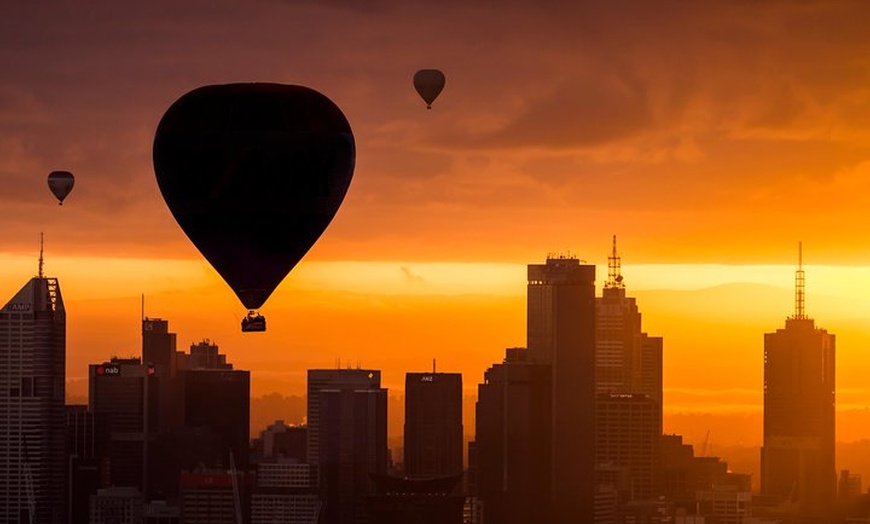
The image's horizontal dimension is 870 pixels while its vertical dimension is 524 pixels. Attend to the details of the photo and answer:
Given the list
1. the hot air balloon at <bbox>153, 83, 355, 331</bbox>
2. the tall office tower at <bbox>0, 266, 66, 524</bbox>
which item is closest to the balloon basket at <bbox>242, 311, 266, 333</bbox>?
the hot air balloon at <bbox>153, 83, 355, 331</bbox>

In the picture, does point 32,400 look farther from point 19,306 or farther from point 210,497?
point 210,497

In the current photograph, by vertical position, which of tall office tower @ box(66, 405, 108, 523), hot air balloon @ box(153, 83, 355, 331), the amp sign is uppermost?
the amp sign

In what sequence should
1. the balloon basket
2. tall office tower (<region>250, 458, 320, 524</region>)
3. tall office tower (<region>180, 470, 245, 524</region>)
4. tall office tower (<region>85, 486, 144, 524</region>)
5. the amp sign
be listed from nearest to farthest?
the balloon basket < tall office tower (<region>85, 486, 144, 524</region>) < tall office tower (<region>180, 470, 245, 524</region>) < tall office tower (<region>250, 458, 320, 524</region>) < the amp sign

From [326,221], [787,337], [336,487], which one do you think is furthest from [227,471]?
[326,221]

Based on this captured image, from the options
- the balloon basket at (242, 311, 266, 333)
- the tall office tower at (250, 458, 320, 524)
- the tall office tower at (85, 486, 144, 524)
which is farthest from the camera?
the tall office tower at (250, 458, 320, 524)

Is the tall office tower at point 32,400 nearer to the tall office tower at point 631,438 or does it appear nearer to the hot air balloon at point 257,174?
the tall office tower at point 631,438

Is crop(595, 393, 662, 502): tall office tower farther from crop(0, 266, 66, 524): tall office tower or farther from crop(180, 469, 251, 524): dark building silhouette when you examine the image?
crop(0, 266, 66, 524): tall office tower

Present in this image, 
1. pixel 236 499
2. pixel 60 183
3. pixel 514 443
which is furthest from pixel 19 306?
pixel 60 183

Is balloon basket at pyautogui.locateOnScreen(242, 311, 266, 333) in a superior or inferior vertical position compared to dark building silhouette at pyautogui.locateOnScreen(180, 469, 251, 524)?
superior
